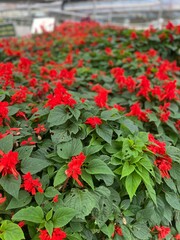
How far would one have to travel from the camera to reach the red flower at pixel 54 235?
3.91ft

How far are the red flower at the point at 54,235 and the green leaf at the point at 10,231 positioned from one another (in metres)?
0.07

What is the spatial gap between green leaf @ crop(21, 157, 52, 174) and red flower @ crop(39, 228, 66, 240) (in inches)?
9.6

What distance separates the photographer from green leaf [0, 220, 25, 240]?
1.16m

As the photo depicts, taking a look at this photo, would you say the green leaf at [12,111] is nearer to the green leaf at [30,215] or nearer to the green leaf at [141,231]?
the green leaf at [30,215]

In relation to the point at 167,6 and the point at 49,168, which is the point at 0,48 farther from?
the point at 167,6

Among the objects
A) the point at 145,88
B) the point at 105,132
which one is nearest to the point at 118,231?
the point at 105,132

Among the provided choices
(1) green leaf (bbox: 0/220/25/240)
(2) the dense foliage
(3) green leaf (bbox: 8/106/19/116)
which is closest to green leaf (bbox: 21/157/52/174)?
(2) the dense foliage

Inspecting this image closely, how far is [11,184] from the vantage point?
1241 mm

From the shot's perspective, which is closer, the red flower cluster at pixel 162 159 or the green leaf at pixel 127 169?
the green leaf at pixel 127 169

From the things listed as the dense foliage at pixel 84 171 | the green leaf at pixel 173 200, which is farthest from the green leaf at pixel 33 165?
the green leaf at pixel 173 200

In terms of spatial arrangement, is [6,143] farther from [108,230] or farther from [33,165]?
[108,230]

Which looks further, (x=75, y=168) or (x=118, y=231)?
(x=118, y=231)

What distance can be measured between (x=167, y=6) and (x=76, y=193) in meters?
14.8

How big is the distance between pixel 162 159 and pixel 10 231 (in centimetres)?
79
